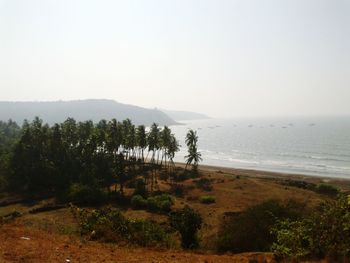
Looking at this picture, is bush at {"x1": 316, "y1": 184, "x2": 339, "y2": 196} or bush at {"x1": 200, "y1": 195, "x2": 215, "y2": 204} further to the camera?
bush at {"x1": 316, "y1": 184, "x2": 339, "y2": 196}

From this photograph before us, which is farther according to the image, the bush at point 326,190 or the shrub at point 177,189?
the bush at point 326,190

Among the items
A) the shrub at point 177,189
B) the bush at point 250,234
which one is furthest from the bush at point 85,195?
the bush at point 250,234

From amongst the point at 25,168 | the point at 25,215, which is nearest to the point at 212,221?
the point at 25,215

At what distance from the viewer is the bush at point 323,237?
16297 millimetres

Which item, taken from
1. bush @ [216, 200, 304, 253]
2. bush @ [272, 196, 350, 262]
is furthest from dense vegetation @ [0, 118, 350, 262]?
bush @ [272, 196, 350, 262]

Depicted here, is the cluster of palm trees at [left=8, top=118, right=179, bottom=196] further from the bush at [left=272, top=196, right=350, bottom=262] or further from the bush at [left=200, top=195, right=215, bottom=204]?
the bush at [left=272, top=196, right=350, bottom=262]

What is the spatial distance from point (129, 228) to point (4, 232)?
25.8ft

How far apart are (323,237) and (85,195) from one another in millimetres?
50171

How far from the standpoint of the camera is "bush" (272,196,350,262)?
16297mm

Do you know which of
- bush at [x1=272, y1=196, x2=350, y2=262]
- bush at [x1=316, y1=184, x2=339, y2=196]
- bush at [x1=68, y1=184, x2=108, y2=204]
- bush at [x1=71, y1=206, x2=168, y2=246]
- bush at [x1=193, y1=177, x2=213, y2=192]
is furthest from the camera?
bush at [x1=316, y1=184, x2=339, y2=196]

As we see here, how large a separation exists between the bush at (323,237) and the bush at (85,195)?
4769 cm

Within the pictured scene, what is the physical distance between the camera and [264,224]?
26688 millimetres

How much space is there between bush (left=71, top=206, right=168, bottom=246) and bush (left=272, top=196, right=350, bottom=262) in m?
8.63

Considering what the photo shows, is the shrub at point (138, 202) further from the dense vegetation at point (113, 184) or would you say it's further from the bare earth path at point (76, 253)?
the bare earth path at point (76, 253)
